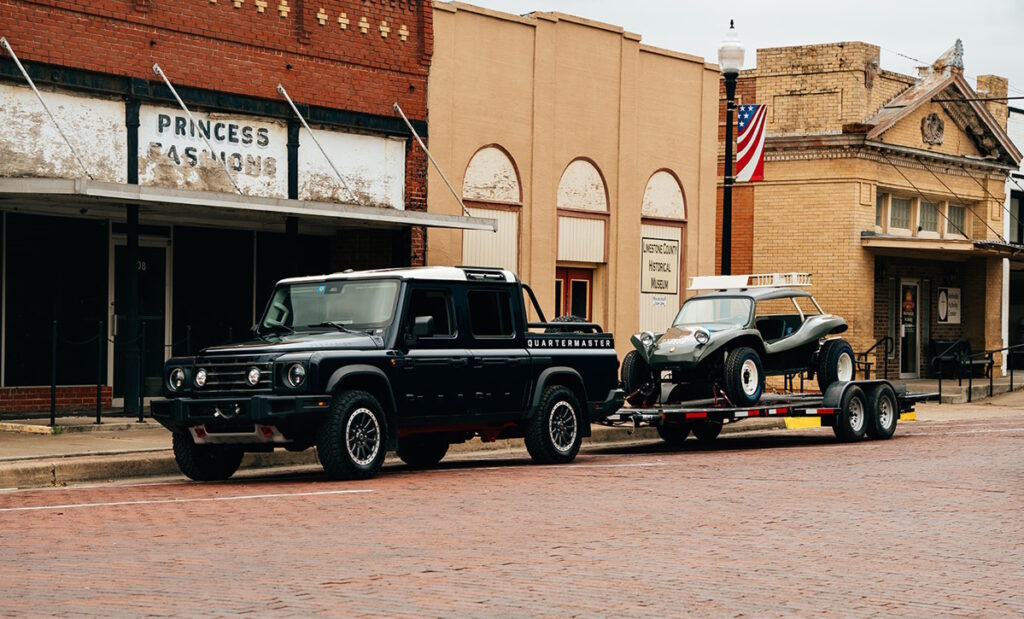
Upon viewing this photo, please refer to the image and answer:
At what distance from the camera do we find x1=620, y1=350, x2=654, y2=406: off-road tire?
19344mm

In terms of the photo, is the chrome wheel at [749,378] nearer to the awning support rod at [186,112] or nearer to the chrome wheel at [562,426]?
the chrome wheel at [562,426]

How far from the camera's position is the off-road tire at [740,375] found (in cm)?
1906

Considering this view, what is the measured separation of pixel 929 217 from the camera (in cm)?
3731

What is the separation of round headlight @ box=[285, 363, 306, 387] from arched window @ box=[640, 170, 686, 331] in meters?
14.5

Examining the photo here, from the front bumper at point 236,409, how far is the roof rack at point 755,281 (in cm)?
856

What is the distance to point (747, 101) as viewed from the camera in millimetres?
35344

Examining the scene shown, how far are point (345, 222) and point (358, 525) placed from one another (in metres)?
11.3

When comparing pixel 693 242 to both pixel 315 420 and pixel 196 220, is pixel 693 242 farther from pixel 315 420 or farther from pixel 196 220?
pixel 315 420

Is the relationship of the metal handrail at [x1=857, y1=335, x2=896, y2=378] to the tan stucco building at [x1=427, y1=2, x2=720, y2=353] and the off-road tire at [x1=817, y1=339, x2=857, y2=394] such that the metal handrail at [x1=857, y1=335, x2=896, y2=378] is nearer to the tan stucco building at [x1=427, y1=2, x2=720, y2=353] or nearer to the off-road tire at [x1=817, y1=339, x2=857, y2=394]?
the tan stucco building at [x1=427, y1=2, x2=720, y2=353]

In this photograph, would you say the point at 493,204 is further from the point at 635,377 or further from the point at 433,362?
the point at 433,362

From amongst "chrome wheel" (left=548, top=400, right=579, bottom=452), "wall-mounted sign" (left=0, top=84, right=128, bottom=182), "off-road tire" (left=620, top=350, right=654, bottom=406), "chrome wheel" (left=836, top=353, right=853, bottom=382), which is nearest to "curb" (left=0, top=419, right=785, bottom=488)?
"chrome wheel" (left=548, top=400, right=579, bottom=452)

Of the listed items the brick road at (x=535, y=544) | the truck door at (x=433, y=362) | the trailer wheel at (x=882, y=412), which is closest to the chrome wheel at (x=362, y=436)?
the brick road at (x=535, y=544)

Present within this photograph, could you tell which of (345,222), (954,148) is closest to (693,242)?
(345,222)

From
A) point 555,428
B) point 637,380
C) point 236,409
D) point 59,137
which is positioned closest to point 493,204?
point 637,380
